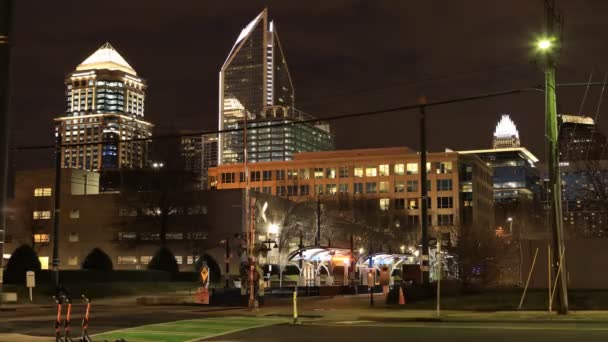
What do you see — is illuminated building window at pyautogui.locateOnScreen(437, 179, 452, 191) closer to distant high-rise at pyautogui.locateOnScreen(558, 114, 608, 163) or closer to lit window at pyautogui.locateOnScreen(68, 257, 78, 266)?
lit window at pyautogui.locateOnScreen(68, 257, 78, 266)

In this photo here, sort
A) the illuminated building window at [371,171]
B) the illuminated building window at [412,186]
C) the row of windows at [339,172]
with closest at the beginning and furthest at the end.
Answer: the illuminated building window at [412,186] → the row of windows at [339,172] → the illuminated building window at [371,171]

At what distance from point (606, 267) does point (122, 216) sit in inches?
2774

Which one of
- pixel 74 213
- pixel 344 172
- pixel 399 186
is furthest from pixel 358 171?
pixel 74 213

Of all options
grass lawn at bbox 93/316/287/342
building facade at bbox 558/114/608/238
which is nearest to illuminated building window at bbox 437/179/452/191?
building facade at bbox 558/114/608/238

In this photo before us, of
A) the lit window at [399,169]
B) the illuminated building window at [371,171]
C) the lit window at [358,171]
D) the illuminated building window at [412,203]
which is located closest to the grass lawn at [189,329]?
the illuminated building window at [412,203]

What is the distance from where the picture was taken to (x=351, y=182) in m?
164

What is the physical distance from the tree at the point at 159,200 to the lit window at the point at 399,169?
74024 millimetres

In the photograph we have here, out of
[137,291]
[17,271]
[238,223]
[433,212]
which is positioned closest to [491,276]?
[137,291]

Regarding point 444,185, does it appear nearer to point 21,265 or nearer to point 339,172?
point 339,172

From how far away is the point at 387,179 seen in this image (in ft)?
527

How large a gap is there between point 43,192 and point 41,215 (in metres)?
2.96

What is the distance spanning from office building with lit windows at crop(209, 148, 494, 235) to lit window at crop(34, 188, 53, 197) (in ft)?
204

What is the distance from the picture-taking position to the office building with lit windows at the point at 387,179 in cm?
15700

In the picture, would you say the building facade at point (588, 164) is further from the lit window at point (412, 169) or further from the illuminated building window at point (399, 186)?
the illuminated building window at point (399, 186)
